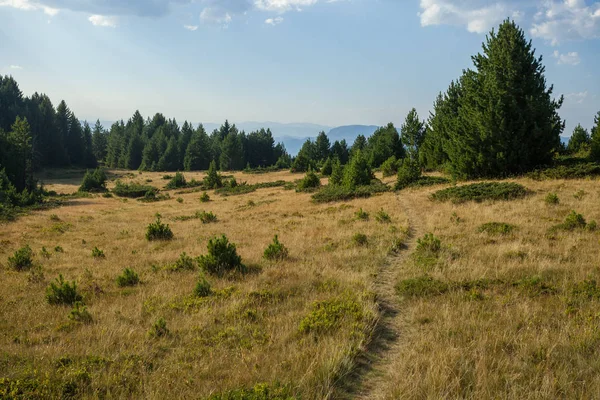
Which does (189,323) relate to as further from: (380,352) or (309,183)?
(309,183)

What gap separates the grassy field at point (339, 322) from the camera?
4.50 meters

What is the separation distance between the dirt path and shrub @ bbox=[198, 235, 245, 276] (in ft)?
14.5

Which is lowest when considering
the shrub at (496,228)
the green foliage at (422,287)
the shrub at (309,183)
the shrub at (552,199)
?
the green foliage at (422,287)

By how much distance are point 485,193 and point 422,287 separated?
526 inches

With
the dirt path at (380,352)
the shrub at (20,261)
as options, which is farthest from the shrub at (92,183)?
the dirt path at (380,352)

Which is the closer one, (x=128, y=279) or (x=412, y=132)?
(x=128, y=279)

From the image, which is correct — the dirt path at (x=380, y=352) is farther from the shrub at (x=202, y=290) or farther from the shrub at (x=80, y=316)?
the shrub at (x=80, y=316)

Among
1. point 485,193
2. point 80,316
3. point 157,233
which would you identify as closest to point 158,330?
point 80,316

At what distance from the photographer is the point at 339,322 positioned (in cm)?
623

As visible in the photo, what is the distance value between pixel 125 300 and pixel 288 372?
541 centimetres

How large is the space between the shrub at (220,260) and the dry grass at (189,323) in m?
0.58

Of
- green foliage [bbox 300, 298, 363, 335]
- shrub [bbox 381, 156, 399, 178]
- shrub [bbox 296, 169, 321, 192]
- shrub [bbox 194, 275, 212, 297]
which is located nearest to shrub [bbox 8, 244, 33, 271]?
shrub [bbox 194, 275, 212, 297]

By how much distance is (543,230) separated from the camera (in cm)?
1217

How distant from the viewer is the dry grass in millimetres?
4684
